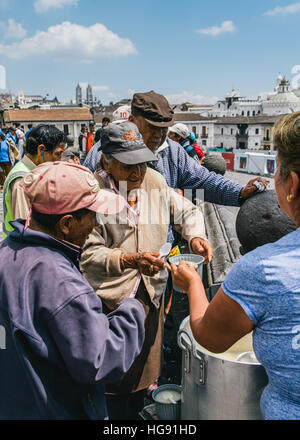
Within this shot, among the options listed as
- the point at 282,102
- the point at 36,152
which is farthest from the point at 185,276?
the point at 282,102

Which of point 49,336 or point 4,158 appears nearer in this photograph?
point 49,336

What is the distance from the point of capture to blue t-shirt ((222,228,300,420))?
1326mm

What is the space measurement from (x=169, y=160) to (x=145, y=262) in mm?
1479

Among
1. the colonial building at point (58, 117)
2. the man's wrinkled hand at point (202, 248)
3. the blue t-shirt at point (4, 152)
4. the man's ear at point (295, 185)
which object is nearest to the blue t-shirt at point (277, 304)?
the man's ear at point (295, 185)

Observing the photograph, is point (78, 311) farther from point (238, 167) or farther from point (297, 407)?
point (238, 167)

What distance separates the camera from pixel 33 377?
4.83 feet

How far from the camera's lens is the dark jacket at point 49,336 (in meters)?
1.45

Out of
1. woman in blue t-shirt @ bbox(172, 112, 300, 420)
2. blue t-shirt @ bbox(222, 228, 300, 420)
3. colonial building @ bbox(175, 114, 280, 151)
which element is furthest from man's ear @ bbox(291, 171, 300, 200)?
colonial building @ bbox(175, 114, 280, 151)

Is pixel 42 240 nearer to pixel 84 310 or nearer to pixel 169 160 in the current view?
pixel 84 310

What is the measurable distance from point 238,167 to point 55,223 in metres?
27.6

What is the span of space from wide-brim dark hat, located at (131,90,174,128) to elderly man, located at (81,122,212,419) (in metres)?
0.50

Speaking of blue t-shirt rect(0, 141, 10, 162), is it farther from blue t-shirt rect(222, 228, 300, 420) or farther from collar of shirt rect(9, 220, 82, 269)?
blue t-shirt rect(222, 228, 300, 420)

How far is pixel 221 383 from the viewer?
2.24 meters

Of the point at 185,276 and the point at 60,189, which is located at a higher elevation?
the point at 60,189
